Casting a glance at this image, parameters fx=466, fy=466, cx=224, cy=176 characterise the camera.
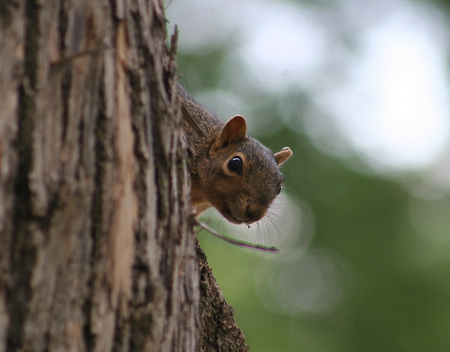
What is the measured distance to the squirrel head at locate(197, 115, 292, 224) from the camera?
2.91 metres

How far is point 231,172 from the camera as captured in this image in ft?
9.77

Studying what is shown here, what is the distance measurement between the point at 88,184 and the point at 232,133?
2.15m

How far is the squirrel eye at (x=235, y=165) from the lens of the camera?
2.99 meters

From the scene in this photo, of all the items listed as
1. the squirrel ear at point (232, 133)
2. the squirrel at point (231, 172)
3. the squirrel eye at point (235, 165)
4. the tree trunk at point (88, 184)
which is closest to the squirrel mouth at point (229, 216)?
the squirrel at point (231, 172)

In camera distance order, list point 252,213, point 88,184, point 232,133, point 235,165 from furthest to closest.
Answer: point 232,133, point 235,165, point 252,213, point 88,184

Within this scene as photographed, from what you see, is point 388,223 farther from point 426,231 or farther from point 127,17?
point 127,17

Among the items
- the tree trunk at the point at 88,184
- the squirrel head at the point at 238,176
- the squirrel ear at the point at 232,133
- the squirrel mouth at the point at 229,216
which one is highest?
the squirrel ear at the point at 232,133

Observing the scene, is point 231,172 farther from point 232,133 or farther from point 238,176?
point 232,133

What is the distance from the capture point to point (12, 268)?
99 cm

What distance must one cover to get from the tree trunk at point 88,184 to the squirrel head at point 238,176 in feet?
5.19

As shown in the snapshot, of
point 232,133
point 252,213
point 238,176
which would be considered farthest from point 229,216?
point 232,133

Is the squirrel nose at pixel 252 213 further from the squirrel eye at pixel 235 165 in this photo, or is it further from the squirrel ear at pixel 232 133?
the squirrel ear at pixel 232 133

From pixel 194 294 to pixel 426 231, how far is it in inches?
288

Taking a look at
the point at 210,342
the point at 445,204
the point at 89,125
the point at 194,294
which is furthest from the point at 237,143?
the point at 445,204
